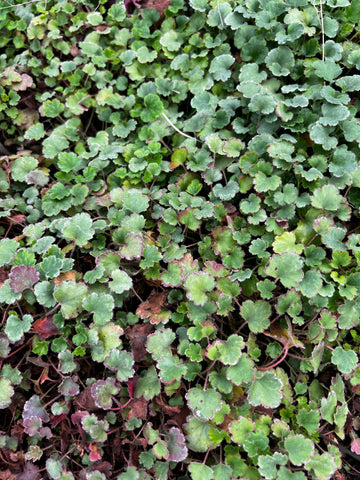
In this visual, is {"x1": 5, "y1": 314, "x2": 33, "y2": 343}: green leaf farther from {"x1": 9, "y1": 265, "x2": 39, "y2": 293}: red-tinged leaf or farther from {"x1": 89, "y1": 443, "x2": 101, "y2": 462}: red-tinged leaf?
{"x1": 89, "y1": 443, "x2": 101, "y2": 462}: red-tinged leaf

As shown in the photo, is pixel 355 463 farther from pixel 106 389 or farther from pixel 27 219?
pixel 27 219

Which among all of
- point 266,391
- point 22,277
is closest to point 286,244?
point 266,391

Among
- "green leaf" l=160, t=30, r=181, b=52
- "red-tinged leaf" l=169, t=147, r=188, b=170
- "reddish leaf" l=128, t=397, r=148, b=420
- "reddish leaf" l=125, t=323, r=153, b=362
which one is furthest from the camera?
"green leaf" l=160, t=30, r=181, b=52

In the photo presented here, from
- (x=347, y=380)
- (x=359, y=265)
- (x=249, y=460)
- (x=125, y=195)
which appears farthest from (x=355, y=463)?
(x=125, y=195)

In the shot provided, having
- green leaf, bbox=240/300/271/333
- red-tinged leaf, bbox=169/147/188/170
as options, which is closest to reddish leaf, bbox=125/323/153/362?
green leaf, bbox=240/300/271/333

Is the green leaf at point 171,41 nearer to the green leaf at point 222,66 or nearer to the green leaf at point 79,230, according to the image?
the green leaf at point 222,66

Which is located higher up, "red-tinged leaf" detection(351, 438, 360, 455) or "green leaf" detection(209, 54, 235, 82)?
"green leaf" detection(209, 54, 235, 82)

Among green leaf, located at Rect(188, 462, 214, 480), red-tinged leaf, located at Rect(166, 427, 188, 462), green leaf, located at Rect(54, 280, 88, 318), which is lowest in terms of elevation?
green leaf, located at Rect(188, 462, 214, 480)

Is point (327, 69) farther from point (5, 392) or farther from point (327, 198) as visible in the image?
point (5, 392)
